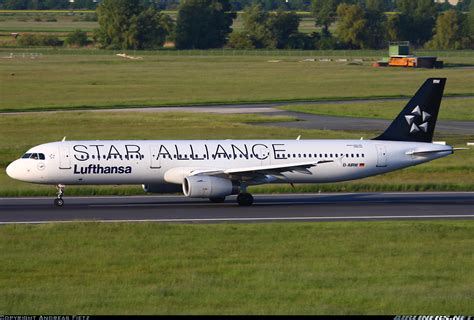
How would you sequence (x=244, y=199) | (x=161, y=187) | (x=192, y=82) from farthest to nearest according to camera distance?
(x=192, y=82) < (x=161, y=187) < (x=244, y=199)

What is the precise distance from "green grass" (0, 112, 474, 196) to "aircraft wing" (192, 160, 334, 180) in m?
7.14

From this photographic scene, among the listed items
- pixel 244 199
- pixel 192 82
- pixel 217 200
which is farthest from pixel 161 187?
pixel 192 82

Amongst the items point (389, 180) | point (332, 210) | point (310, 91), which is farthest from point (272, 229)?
point (310, 91)


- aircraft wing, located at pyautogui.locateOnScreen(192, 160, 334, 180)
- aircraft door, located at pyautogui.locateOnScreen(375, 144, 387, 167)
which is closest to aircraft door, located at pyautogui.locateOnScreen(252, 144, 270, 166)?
aircraft wing, located at pyautogui.locateOnScreen(192, 160, 334, 180)

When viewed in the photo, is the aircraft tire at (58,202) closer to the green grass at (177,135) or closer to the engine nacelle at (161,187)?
the engine nacelle at (161,187)

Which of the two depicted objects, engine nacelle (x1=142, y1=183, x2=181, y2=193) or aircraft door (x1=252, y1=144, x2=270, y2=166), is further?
aircraft door (x1=252, y1=144, x2=270, y2=166)

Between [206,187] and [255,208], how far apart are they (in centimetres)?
276

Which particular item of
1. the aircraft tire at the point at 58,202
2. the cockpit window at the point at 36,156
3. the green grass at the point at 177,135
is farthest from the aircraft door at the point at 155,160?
the green grass at the point at 177,135

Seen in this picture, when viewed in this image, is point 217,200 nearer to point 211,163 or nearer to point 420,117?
point 211,163

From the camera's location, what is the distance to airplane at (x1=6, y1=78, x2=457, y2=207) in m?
50.7

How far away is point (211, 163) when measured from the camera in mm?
51812

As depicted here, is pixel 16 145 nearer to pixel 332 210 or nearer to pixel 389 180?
pixel 389 180

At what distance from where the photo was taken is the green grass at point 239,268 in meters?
27.8

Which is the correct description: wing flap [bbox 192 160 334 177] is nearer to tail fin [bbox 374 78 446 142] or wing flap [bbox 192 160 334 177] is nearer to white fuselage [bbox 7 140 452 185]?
white fuselage [bbox 7 140 452 185]
